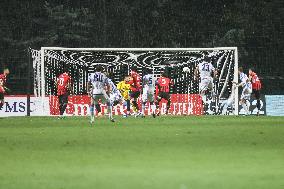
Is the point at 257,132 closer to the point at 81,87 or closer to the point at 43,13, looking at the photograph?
the point at 81,87

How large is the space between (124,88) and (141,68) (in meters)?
3.21

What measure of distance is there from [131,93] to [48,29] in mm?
27714

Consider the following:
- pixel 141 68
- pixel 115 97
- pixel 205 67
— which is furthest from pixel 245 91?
pixel 115 97

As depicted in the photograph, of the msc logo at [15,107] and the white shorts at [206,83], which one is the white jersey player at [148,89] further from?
the msc logo at [15,107]

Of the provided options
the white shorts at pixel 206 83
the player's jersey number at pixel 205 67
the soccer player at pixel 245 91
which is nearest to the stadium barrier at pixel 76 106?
the soccer player at pixel 245 91

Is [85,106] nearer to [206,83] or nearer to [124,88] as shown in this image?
[124,88]

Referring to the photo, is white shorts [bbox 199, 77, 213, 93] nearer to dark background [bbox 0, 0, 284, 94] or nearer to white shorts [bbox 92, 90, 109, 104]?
white shorts [bbox 92, 90, 109, 104]

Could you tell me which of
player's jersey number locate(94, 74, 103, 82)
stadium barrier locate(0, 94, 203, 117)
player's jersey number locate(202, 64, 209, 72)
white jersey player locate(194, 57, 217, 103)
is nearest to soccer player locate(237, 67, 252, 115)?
stadium barrier locate(0, 94, 203, 117)

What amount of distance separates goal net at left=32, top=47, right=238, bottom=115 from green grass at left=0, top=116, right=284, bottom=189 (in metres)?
17.6

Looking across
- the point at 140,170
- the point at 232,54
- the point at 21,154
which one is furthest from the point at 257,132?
the point at 232,54

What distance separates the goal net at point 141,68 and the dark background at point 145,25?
16.9 meters

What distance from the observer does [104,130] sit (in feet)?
87.0

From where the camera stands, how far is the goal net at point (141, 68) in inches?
1722

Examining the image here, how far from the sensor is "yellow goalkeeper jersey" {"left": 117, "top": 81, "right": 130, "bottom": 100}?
41.8 m
